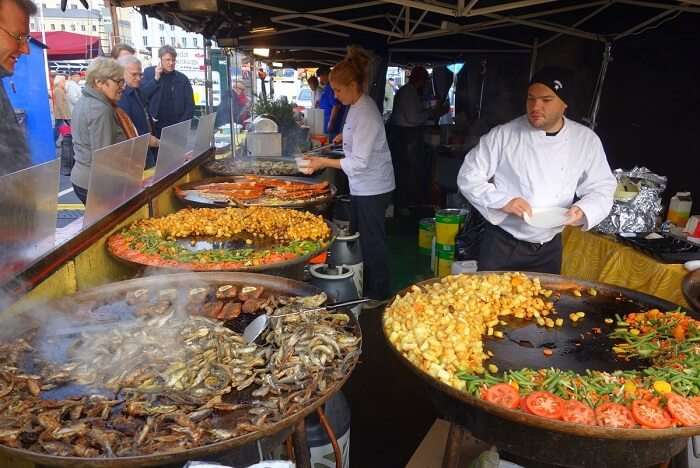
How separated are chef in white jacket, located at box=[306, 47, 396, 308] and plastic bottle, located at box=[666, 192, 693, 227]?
2.99 m

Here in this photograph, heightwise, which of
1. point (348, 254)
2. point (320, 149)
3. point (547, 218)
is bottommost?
point (348, 254)

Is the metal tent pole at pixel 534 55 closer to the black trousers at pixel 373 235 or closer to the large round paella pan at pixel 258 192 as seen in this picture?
the black trousers at pixel 373 235

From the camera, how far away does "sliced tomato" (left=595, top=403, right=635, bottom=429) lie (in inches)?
79.3

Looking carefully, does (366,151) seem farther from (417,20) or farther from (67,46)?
(67,46)

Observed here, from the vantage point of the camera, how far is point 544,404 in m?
2.10

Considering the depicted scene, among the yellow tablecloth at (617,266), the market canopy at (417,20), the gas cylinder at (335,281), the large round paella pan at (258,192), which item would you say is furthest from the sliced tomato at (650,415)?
the large round paella pan at (258,192)

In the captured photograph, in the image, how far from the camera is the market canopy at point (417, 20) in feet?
18.5

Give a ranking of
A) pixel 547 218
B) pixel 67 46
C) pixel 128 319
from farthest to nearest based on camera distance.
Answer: pixel 67 46 → pixel 547 218 → pixel 128 319

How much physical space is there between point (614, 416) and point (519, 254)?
225 centimetres

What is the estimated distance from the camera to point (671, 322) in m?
2.79

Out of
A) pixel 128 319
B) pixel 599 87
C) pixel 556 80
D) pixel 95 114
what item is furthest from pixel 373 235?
pixel 128 319

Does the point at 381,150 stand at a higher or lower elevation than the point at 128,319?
higher

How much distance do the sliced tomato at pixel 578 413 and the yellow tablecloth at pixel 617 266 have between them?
2.45 m

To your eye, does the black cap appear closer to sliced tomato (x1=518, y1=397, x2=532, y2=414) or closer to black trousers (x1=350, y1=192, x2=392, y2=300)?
sliced tomato (x1=518, y1=397, x2=532, y2=414)
